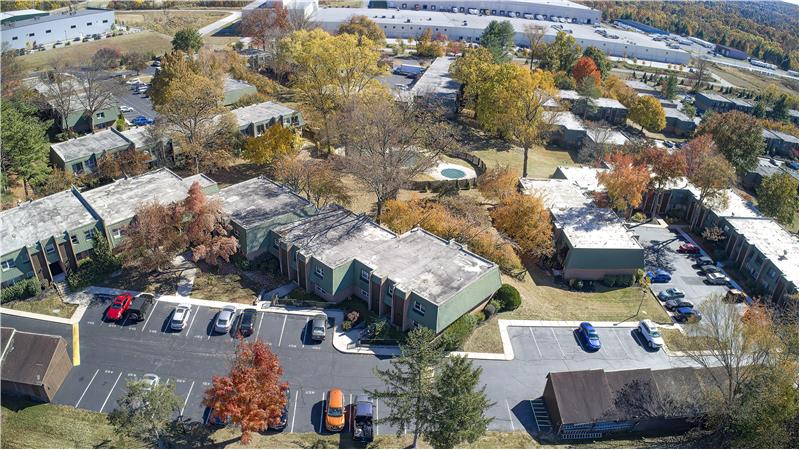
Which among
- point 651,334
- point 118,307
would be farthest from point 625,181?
point 118,307

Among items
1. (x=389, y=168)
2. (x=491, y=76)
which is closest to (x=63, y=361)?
(x=389, y=168)

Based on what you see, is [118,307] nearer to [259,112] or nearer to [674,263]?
[259,112]

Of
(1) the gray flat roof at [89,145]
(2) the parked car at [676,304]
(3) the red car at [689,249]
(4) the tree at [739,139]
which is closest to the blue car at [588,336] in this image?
(2) the parked car at [676,304]

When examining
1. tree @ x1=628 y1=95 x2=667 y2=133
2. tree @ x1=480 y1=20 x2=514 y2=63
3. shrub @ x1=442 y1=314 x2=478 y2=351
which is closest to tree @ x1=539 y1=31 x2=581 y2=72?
tree @ x1=480 y1=20 x2=514 y2=63

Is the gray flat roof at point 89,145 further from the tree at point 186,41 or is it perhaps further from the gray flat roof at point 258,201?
the tree at point 186,41

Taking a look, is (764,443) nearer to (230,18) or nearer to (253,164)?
(253,164)
